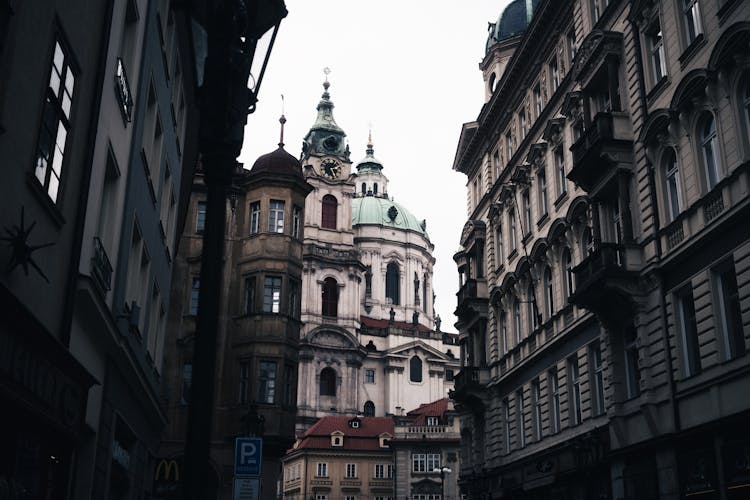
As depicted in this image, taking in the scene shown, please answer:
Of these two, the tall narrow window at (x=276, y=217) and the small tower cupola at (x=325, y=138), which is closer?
the tall narrow window at (x=276, y=217)

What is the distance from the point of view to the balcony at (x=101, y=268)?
41.7 feet

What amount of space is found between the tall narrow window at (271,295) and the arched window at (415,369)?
218ft

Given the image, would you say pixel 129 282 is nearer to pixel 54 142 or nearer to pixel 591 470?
pixel 54 142

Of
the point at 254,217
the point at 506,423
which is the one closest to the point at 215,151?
the point at 254,217

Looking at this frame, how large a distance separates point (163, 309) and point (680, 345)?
13723 millimetres

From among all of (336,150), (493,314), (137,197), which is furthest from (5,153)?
(336,150)

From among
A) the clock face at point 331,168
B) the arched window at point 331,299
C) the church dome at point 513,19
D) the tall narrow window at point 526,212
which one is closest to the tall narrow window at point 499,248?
the tall narrow window at point 526,212

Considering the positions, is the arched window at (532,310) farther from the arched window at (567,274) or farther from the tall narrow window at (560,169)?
the tall narrow window at (560,169)

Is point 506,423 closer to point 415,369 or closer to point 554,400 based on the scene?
point 554,400

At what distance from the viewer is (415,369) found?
10238 cm

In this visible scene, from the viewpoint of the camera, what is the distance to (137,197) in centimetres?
1652

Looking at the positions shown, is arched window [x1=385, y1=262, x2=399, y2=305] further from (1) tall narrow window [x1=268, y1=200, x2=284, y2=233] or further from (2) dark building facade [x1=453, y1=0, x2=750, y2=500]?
(1) tall narrow window [x1=268, y1=200, x2=284, y2=233]

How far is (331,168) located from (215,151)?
318 feet

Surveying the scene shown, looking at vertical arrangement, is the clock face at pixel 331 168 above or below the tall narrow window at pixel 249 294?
above
